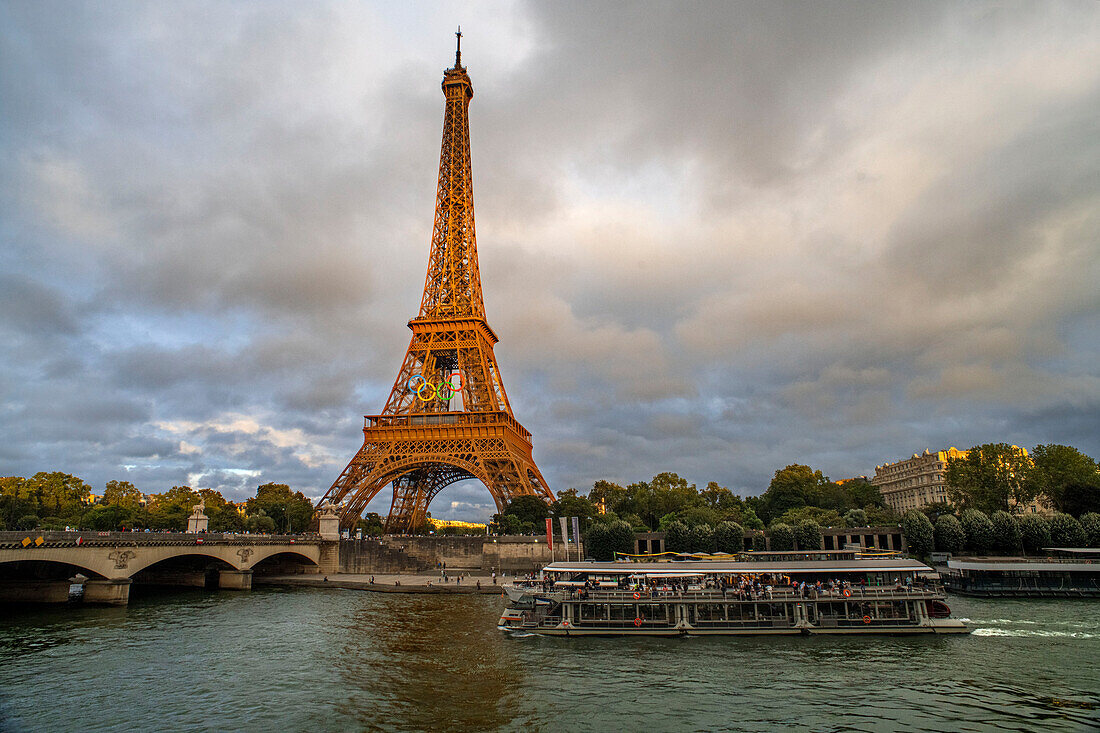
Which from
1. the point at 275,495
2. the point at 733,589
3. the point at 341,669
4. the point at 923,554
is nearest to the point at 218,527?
the point at 275,495

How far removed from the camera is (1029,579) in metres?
43.5

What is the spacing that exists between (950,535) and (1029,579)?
15606 millimetres

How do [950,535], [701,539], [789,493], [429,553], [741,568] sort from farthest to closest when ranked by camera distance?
[789,493] → [701,539] → [429,553] → [950,535] → [741,568]

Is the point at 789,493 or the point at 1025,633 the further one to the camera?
the point at 789,493

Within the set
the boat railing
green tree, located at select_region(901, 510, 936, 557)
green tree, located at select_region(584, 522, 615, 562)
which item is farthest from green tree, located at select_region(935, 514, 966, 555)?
the boat railing

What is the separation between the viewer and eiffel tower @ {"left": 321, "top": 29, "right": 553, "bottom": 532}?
6356 cm

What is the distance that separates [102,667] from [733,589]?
27.9 meters

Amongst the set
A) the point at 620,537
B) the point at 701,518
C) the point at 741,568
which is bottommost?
the point at 741,568

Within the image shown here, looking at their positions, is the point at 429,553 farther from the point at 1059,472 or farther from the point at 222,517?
the point at 1059,472

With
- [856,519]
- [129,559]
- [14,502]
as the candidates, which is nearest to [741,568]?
[129,559]

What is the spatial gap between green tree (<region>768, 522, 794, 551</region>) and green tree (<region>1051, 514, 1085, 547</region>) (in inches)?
836

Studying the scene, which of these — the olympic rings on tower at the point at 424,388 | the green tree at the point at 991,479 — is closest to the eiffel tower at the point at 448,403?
the olympic rings on tower at the point at 424,388

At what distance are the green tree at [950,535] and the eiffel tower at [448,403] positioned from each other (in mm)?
36141

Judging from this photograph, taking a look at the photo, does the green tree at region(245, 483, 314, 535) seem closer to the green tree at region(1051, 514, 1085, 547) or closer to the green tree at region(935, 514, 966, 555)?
the green tree at region(935, 514, 966, 555)
